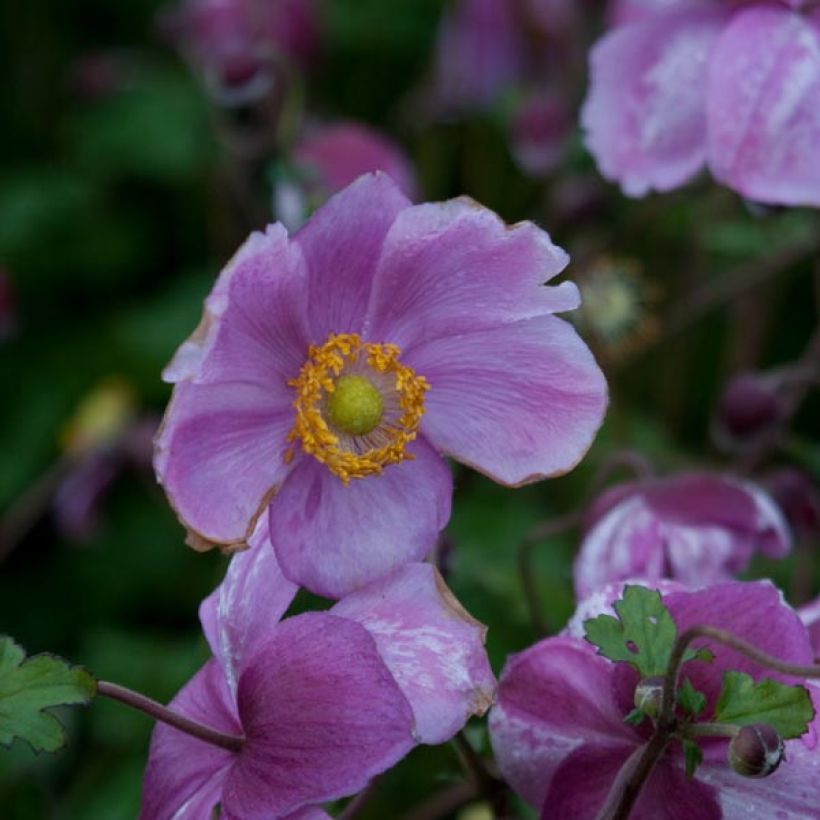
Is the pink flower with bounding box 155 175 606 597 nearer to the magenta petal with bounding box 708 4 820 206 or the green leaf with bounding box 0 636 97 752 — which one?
the green leaf with bounding box 0 636 97 752

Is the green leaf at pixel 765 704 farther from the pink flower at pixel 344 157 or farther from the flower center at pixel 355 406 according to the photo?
the pink flower at pixel 344 157

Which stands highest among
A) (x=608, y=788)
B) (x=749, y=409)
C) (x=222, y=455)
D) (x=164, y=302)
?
(x=222, y=455)

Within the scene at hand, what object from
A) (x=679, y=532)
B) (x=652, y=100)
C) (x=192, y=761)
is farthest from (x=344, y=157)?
(x=192, y=761)

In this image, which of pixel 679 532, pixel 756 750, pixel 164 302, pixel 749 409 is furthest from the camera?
pixel 164 302

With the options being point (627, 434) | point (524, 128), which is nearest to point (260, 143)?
point (524, 128)

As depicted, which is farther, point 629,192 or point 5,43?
point 5,43

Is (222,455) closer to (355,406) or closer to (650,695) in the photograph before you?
(355,406)

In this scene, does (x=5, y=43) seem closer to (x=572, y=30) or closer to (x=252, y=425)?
(x=572, y=30)
